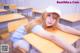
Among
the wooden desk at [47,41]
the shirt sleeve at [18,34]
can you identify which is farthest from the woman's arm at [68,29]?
the shirt sleeve at [18,34]

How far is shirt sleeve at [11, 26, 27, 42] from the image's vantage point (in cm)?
62

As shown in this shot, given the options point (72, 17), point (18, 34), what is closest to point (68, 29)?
point (72, 17)

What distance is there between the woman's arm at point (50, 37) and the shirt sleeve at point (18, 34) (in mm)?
59

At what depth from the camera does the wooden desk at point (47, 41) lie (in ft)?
1.73

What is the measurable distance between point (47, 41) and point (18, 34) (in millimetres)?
149

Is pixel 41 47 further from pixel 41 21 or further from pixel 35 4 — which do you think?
pixel 35 4

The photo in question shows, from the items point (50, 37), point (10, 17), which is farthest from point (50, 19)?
point (10, 17)

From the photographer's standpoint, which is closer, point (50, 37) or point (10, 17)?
point (50, 37)

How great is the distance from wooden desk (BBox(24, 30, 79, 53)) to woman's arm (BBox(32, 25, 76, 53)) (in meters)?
0.01

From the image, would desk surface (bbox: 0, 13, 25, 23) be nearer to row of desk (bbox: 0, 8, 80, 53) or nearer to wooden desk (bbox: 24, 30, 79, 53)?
row of desk (bbox: 0, 8, 80, 53)

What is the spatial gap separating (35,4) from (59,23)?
5.9 inches

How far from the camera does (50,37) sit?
55 centimetres

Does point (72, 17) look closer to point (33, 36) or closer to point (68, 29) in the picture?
point (68, 29)

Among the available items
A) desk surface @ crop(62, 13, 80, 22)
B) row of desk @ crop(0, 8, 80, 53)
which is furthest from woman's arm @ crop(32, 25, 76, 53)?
desk surface @ crop(62, 13, 80, 22)
